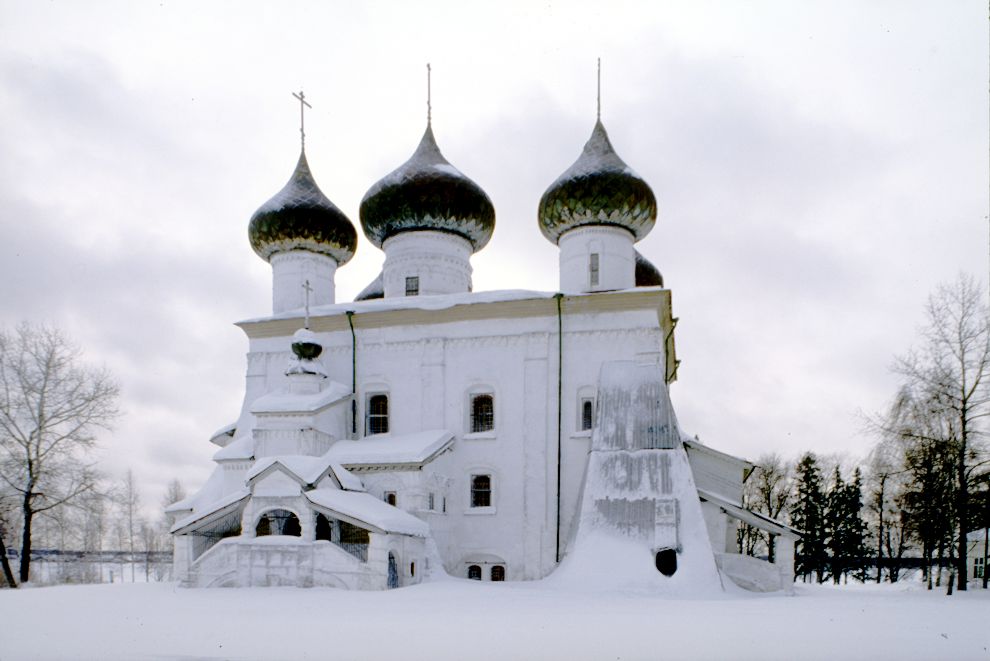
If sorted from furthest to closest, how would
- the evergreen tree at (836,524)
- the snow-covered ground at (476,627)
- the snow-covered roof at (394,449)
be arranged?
the evergreen tree at (836,524) → the snow-covered roof at (394,449) → the snow-covered ground at (476,627)

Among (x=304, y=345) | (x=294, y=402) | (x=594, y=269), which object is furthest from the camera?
(x=594, y=269)

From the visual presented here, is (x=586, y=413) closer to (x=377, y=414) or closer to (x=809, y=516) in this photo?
(x=377, y=414)

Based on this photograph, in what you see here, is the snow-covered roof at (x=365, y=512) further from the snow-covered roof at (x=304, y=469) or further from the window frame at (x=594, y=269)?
the window frame at (x=594, y=269)

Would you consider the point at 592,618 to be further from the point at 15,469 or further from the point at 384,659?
the point at 15,469

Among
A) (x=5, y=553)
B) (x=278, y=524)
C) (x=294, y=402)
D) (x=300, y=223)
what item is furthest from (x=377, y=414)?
(x=5, y=553)

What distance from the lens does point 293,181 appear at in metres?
23.2

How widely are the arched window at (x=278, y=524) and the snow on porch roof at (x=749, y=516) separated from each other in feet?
30.3

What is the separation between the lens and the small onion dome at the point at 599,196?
2016cm

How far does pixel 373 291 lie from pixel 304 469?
39.6 feet

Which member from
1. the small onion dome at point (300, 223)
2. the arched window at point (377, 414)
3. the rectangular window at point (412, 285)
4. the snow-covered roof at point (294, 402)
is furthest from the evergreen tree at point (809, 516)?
the snow-covered roof at point (294, 402)

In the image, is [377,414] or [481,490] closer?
[481,490]

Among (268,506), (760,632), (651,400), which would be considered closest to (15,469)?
(268,506)

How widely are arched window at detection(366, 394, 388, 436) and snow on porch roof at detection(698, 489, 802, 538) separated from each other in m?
8.02

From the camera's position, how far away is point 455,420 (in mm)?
19344
